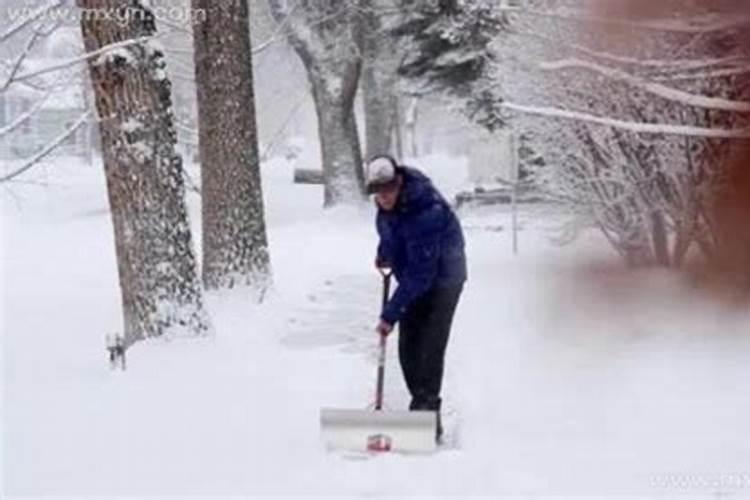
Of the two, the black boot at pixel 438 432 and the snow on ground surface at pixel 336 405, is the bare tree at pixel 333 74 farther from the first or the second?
the black boot at pixel 438 432

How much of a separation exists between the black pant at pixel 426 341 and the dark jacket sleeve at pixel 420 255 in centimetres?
15

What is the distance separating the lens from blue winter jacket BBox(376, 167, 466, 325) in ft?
17.9

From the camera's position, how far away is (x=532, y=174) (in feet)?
40.4

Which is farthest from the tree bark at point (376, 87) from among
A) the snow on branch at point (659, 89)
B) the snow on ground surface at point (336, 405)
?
the snow on branch at point (659, 89)

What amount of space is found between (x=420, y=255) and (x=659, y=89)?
4427mm

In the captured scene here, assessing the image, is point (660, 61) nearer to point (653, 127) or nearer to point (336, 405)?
point (653, 127)

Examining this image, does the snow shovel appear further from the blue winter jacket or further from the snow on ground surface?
the blue winter jacket

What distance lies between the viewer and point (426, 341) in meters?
5.74

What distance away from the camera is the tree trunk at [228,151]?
10391 millimetres

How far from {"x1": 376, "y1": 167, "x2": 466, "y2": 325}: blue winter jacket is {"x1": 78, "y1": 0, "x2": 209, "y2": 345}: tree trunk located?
2677 millimetres

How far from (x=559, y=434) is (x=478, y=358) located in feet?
8.21

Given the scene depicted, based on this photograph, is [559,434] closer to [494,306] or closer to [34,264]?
[494,306]

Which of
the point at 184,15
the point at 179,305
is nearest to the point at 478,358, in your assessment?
the point at 179,305

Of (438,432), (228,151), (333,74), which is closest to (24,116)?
(438,432)
